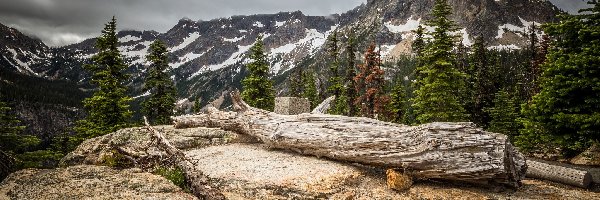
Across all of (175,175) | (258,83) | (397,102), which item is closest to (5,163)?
(175,175)

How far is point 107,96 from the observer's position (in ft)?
80.4

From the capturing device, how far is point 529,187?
381 inches

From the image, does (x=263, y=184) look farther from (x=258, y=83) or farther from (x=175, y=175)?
(x=258, y=83)

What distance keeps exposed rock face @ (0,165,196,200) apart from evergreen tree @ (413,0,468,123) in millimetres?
22334

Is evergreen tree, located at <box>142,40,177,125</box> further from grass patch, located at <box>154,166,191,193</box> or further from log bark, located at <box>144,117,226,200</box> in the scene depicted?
grass patch, located at <box>154,166,191,193</box>

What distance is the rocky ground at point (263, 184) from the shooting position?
7887mm

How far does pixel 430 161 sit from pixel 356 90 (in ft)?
117

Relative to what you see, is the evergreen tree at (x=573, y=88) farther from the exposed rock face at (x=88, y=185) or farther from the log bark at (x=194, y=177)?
the exposed rock face at (x=88, y=185)

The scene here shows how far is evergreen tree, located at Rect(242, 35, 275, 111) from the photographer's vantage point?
3356 centimetres

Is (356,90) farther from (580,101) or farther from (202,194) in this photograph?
(202,194)

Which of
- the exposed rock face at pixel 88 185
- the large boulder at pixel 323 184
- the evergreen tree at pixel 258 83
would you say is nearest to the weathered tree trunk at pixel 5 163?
the exposed rock face at pixel 88 185

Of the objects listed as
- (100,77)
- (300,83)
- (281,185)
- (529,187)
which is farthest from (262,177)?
(300,83)

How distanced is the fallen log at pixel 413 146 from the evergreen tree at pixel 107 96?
17.5 meters

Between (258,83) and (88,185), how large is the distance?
2615cm
